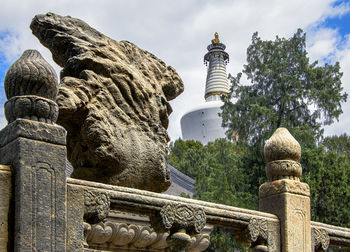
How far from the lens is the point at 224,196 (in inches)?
746

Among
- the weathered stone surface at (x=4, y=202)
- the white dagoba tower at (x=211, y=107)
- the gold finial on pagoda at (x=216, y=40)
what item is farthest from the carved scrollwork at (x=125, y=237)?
the gold finial on pagoda at (x=216, y=40)

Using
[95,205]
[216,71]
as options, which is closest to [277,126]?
[95,205]

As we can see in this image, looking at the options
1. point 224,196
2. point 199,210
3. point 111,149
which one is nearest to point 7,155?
point 111,149

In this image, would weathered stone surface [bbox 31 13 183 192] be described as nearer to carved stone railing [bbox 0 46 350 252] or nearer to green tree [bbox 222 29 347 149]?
carved stone railing [bbox 0 46 350 252]

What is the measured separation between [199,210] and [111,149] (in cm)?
94

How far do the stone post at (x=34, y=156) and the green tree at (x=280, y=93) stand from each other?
1550 centimetres

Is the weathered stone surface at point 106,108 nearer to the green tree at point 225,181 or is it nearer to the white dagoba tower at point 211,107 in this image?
the green tree at point 225,181

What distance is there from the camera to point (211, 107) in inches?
1649

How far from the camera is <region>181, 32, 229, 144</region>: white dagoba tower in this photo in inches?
1639

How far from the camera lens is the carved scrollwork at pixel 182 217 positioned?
14.9 feet

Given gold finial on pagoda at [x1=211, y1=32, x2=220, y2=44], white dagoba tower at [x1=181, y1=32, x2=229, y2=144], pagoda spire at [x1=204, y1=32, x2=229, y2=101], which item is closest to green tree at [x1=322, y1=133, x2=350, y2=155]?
white dagoba tower at [x1=181, y1=32, x2=229, y2=144]

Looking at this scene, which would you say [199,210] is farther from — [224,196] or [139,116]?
[224,196]

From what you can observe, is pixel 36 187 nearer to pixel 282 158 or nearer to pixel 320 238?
pixel 282 158

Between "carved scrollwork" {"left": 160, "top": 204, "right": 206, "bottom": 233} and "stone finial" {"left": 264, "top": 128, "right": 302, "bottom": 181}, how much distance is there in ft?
3.70
